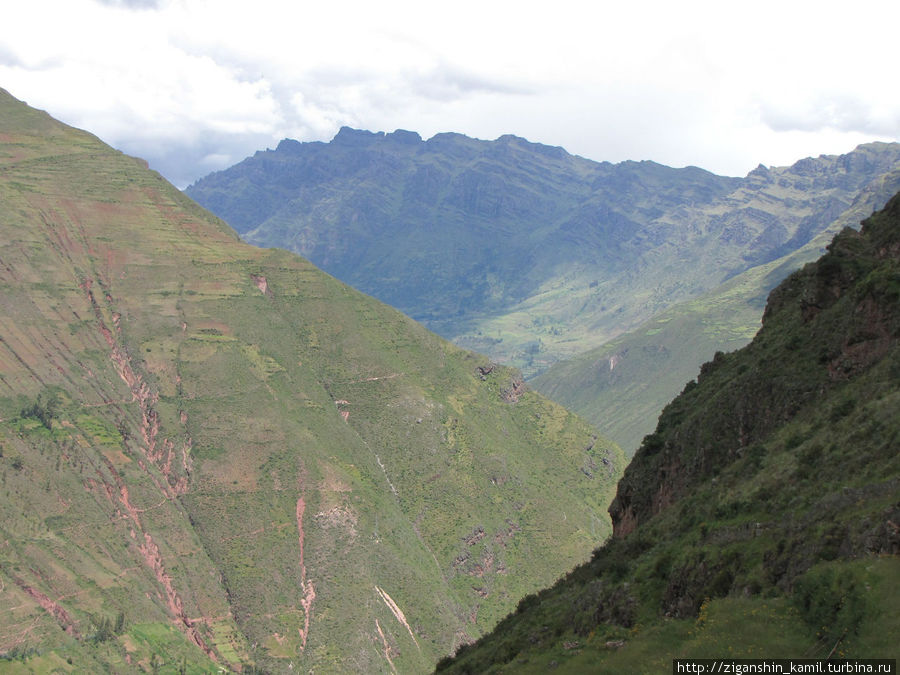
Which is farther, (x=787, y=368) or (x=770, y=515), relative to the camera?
(x=787, y=368)

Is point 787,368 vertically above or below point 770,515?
above

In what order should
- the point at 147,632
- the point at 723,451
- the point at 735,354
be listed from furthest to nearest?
the point at 147,632
the point at 735,354
the point at 723,451

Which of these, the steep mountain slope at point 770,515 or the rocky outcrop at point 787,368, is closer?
the steep mountain slope at point 770,515

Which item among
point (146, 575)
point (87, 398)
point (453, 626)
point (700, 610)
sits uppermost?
point (87, 398)

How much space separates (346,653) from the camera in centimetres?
15912

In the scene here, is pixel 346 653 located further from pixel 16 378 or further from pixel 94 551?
pixel 16 378

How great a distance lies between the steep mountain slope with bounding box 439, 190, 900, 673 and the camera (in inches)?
1443

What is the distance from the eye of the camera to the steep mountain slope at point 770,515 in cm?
3666

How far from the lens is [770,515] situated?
5266 centimetres

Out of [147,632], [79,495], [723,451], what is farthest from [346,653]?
[723,451]

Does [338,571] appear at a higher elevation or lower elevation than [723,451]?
lower

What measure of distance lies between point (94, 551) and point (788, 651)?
15616cm

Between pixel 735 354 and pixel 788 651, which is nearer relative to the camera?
pixel 788 651

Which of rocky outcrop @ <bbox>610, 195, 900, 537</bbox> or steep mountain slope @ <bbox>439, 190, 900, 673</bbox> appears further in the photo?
rocky outcrop @ <bbox>610, 195, 900, 537</bbox>
